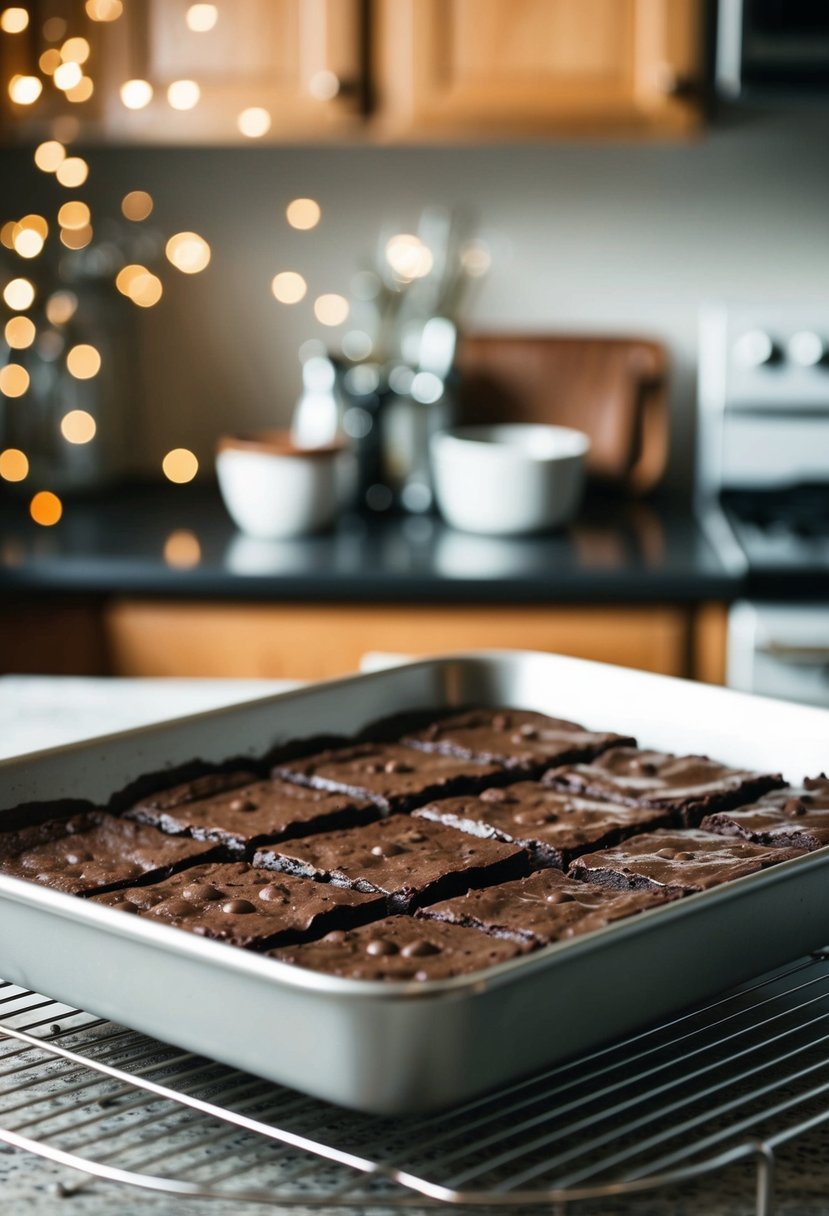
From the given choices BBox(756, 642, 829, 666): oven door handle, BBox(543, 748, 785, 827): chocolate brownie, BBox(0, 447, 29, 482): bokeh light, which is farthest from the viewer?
BBox(0, 447, 29, 482): bokeh light

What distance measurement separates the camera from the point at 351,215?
9.59ft

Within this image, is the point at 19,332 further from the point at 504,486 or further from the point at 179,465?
the point at 504,486

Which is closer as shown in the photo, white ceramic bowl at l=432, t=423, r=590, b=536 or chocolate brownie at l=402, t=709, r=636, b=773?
chocolate brownie at l=402, t=709, r=636, b=773

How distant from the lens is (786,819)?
1135 millimetres

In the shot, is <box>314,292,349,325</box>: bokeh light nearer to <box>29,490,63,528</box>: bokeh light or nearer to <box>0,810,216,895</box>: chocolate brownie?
<box>29,490,63,528</box>: bokeh light

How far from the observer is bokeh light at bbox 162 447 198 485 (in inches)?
119

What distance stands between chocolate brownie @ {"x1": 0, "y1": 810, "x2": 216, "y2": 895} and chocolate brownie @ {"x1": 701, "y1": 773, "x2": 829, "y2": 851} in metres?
0.38

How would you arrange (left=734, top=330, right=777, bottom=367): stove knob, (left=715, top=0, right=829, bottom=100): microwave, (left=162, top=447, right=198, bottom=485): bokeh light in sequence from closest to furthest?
(left=715, top=0, right=829, bottom=100): microwave
(left=734, top=330, right=777, bottom=367): stove knob
(left=162, top=447, right=198, bottom=485): bokeh light

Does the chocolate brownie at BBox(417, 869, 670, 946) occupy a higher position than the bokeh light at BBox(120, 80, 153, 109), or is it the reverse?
the bokeh light at BBox(120, 80, 153, 109)

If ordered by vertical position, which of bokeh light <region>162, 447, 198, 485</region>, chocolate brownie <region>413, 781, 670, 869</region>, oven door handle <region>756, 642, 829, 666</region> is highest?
bokeh light <region>162, 447, 198, 485</region>

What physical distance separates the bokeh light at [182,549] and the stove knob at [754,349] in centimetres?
99

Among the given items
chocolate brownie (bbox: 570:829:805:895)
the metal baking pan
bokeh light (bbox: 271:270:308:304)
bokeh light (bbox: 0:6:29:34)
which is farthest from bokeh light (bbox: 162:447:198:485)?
chocolate brownie (bbox: 570:829:805:895)

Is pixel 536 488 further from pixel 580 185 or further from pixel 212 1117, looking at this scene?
pixel 212 1117

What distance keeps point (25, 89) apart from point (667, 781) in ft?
5.96
